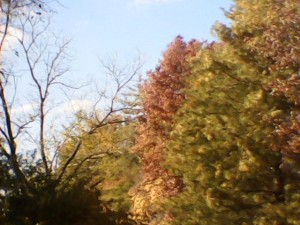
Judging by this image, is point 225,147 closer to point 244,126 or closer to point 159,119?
point 244,126

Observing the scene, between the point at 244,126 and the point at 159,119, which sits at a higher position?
the point at 159,119

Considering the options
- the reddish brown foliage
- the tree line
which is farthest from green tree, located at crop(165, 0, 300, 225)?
the reddish brown foliage

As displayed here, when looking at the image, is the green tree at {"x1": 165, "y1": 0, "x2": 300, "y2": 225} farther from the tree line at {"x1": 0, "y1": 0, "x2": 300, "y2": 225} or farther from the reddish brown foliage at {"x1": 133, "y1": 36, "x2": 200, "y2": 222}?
the reddish brown foliage at {"x1": 133, "y1": 36, "x2": 200, "y2": 222}

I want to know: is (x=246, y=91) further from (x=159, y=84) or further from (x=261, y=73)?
(x=159, y=84)

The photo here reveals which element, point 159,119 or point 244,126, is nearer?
point 244,126

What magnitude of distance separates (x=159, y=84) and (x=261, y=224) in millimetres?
19852

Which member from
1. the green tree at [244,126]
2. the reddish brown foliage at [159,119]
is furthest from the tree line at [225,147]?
the reddish brown foliage at [159,119]

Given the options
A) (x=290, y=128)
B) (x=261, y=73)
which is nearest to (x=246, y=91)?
(x=261, y=73)

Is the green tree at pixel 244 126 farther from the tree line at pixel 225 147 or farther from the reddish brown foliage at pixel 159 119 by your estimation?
the reddish brown foliage at pixel 159 119

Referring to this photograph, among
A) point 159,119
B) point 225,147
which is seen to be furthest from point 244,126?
point 159,119

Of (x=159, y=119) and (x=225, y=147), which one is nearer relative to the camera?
(x=225, y=147)

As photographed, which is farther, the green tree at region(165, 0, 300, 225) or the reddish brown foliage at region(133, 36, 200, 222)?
the reddish brown foliage at region(133, 36, 200, 222)

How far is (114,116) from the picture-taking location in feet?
102

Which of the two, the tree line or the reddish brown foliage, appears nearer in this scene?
the tree line
